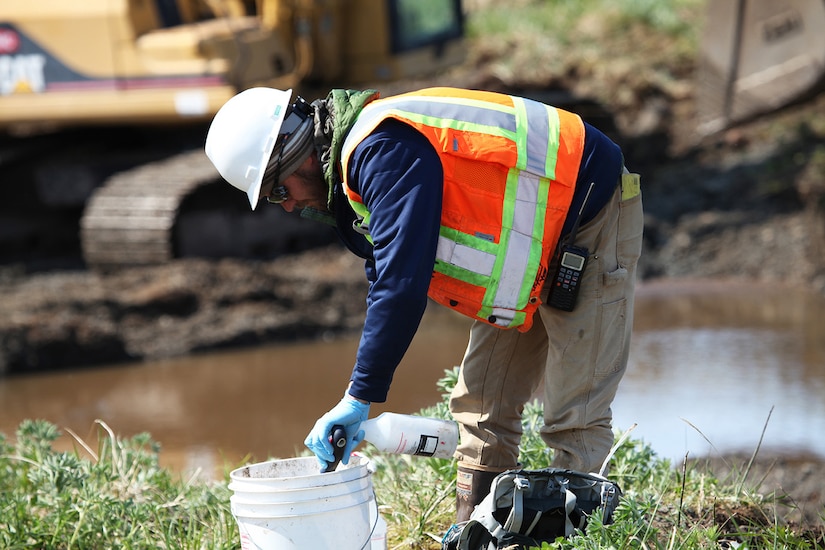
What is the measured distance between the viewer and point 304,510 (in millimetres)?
2939

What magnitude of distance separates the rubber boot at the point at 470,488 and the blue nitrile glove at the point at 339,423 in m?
0.66

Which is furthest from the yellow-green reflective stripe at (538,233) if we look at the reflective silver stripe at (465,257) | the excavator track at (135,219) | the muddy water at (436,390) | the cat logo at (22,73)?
the cat logo at (22,73)

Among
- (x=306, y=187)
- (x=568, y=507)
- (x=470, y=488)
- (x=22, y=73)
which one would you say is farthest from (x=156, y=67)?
(x=568, y=507)

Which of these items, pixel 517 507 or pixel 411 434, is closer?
pixel 517 507

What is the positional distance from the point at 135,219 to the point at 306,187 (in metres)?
5.98

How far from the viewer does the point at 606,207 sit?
3.29 m

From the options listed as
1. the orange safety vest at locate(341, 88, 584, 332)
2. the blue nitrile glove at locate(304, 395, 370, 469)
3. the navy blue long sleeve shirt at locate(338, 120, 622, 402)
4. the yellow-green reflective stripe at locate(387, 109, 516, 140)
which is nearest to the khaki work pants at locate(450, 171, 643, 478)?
the orange safety vest at locate(341, 88, 584, 332)

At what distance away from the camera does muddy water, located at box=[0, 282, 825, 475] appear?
18.3 feet

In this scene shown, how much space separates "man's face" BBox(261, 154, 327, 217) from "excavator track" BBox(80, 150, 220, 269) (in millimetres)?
5701

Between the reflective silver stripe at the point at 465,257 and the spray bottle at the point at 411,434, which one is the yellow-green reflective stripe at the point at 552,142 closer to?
the reflective silver stripe at the point at 465,257

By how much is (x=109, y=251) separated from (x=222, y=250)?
3.23 feet

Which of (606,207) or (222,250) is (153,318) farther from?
(606,207)

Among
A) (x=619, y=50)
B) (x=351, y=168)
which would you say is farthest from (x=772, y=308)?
(x=619, y=50)

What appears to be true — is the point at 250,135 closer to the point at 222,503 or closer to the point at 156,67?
the point at 222,503
